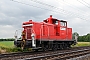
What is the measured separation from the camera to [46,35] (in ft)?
53.1

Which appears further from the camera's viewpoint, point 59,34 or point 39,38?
point 59,34

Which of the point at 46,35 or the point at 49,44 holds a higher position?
the point at 46,35

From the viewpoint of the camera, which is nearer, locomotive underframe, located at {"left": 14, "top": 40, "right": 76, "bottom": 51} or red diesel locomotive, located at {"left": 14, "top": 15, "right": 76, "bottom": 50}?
locomotive underframe, located at {"left": 14, "top": 40, "right": 76, "bottom": 51}

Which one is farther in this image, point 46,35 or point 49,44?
point 46,35

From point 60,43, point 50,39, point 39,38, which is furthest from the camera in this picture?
point 60,43

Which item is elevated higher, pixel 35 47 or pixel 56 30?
pixel 56 30

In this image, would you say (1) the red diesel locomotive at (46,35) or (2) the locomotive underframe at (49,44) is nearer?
(2) the locomotive underframe at (49,44)

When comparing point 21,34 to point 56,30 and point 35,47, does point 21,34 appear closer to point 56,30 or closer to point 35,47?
point 35,47

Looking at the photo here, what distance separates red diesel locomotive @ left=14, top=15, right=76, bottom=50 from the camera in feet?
47.9

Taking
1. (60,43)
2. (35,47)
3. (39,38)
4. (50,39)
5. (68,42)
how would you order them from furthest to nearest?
1. (68,42)
2. (60,43)
3. (50,39)
4. (39,38)
5. (35,47)

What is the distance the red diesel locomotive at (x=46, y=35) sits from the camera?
14.6 metres

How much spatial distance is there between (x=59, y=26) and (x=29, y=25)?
3908mm

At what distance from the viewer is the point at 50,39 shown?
16.2 meters

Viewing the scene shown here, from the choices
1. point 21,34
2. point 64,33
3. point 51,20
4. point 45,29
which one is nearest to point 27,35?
point 21,34
